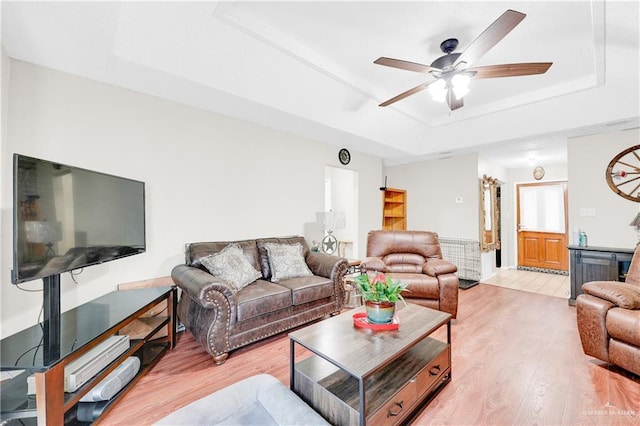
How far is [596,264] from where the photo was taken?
3508mm

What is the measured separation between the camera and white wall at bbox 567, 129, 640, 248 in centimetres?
354

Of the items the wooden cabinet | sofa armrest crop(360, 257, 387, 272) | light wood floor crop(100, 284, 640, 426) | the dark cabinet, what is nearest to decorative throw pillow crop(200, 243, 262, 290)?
light wood floor crop(100, 284, 640, 426)

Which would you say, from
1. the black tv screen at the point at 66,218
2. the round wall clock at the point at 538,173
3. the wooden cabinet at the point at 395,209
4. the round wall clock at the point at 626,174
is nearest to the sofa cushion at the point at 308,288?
the black tv screen at the point at 66,218

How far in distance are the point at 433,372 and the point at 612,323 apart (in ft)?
4.74

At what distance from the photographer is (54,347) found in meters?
1.40

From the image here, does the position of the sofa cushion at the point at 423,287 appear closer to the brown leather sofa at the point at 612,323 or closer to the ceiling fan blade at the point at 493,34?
the brown leather sofa at the point at 612,323

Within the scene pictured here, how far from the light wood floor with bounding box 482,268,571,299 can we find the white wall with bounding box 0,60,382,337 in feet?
12.1

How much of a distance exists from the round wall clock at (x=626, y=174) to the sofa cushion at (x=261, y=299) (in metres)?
4.48

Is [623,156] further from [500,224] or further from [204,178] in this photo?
[204,178]

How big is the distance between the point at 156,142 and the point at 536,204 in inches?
296

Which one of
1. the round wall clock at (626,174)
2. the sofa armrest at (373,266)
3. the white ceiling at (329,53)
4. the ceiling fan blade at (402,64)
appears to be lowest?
the sofa armrest at (373,266)

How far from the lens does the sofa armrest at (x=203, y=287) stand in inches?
82.0

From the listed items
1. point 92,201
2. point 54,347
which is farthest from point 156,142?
point 54,347

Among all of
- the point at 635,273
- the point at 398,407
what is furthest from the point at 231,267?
the point at 635,273
